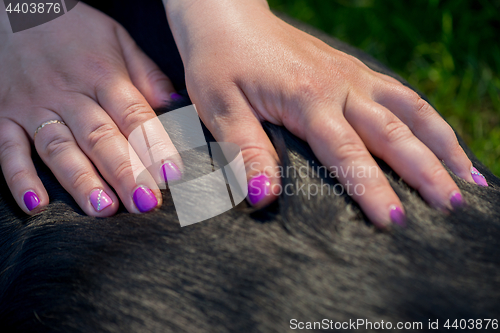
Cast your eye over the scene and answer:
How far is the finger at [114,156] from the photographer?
1002mm

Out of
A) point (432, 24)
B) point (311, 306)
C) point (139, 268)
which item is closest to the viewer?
point (311, 306)

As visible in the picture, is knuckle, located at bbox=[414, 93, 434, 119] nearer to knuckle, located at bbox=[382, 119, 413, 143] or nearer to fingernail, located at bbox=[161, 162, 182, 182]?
knuckle, located at bbox=[382, 119, 413, 143]

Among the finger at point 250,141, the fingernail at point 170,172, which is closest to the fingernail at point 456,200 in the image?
the finger at point 250,141

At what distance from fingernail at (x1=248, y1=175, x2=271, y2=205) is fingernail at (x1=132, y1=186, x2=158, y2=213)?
26cm

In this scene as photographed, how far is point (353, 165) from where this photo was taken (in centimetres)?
93

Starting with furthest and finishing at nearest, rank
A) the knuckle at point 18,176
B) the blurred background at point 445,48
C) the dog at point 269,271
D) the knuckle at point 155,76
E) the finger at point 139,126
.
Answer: the blurred background at point 445,48 < the knuckle at point 155,76 < the knuckle at point 18,176 < the finger at point 139,126 < the dog at point 269,271

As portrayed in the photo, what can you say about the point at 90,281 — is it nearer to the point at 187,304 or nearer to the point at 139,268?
the point at 139,268

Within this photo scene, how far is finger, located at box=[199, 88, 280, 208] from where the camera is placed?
911 mm

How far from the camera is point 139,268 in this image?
0.80 m

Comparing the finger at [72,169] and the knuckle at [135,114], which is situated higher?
the knuckle at [135,114]

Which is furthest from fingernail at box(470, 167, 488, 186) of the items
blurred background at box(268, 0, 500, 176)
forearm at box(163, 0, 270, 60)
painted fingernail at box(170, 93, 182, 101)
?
blurred background at box(268, 0, 500, 176)

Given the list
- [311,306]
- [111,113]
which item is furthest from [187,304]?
[111,113]

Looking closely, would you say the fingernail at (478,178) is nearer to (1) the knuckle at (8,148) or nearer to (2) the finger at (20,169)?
(2) the finger at (20,169)

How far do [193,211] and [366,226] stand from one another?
1.32 feet
